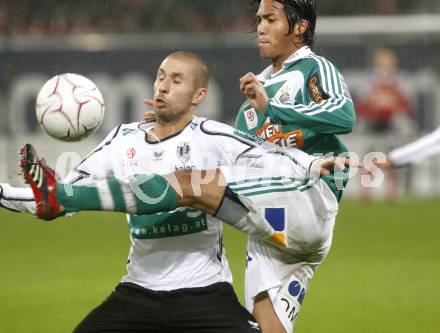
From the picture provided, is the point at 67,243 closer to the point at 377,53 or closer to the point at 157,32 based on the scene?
the point at 157,32

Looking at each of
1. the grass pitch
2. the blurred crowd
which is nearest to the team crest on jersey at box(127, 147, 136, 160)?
the grass pitch

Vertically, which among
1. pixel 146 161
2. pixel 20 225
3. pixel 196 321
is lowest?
pixel 20 225

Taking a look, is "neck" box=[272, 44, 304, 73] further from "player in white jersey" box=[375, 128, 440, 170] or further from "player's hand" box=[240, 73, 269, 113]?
"player in white jersey" box=[375, 128, 440, 170]

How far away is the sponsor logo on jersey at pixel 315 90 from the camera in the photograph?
15.2 feet

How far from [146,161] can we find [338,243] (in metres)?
6.13

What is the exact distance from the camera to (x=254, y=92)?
454 cm

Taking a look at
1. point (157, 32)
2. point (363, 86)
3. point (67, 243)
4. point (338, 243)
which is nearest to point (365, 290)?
point (338, 243)

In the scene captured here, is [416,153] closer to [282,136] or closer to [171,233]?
[282,136]

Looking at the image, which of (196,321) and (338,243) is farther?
(338,243)

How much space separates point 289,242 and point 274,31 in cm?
112

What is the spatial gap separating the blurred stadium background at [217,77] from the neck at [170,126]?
4.96 m

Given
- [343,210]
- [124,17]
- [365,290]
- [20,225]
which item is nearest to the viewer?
[365,290]

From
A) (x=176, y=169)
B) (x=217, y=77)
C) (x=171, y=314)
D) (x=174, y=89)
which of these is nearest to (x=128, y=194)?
(x=176, y=169)

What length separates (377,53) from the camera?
48.2ft
